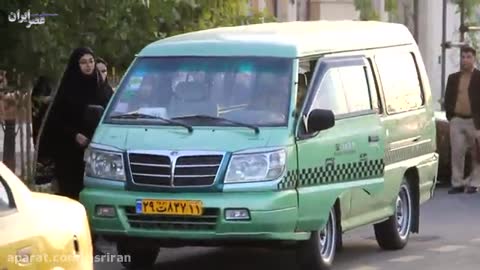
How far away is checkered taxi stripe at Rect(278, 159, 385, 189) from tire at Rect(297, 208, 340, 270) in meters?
0.30

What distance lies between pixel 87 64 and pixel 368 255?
3209mm

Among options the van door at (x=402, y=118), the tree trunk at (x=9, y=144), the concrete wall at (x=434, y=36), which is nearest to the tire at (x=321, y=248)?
the van door at (x=402, y=118)

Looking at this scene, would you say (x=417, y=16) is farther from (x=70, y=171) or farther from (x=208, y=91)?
(x=208, y=91)

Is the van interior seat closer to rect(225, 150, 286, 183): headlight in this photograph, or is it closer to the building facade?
rect(225, 150, 286, 183): headlight

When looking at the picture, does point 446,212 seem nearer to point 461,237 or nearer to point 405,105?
point 461,237

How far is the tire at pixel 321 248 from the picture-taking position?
11227 mm

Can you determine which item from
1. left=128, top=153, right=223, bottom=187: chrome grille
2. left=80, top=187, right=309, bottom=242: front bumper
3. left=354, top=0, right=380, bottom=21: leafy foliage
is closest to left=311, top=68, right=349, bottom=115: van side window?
left=80, top=187, right=309, bottom=242: front bumper

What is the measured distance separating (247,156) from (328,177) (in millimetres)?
961

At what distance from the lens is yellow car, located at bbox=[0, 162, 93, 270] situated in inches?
278

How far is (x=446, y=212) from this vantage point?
16922 millimetres

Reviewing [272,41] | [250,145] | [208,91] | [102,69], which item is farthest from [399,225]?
[102,69]

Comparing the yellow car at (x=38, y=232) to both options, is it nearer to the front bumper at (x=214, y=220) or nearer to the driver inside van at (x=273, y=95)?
the front bumper at (x=214, y=220)

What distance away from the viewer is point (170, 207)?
10844 millimetres

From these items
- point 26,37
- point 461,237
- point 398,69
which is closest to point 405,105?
point 398,69
